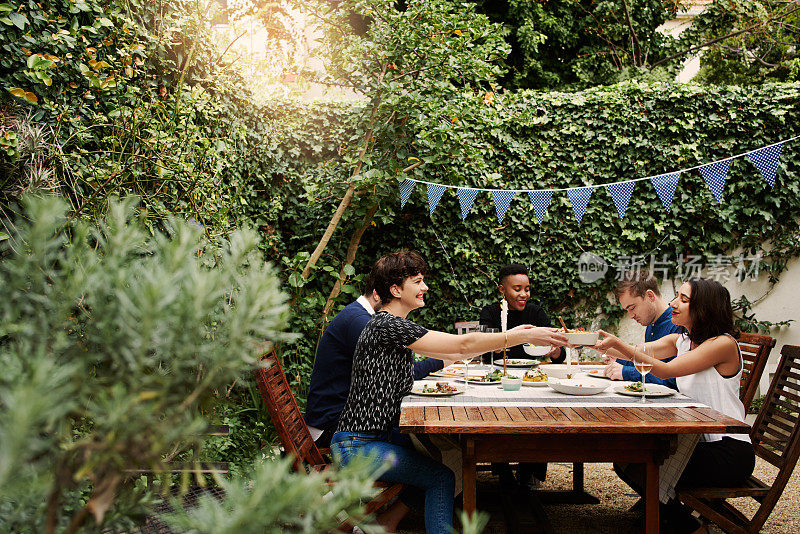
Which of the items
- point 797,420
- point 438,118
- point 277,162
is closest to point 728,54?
point 438,118

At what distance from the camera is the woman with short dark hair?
91.7 inches

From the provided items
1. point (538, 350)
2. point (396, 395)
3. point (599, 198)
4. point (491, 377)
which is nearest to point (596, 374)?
point (538, 350)

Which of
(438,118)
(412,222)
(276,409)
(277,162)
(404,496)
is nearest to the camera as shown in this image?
(276,409)

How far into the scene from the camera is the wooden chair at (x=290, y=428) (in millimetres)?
2342

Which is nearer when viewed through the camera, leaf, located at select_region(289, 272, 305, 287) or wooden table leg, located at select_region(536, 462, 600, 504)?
wooden table leg, located at select_region(536, 462, 600, 504)

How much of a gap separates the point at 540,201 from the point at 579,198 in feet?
1.21

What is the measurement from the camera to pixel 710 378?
266 centimetres

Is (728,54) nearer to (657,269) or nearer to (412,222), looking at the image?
(657,269)

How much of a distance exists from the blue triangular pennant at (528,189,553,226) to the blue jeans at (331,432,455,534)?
3.77 m

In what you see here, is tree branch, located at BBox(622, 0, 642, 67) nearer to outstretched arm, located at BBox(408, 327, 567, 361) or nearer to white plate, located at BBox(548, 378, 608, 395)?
white plate, located at BBox(548, 378, 608, 395)

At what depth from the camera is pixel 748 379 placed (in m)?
3.02

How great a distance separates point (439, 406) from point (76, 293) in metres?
1.86

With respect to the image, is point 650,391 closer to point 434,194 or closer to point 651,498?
point 651,498
